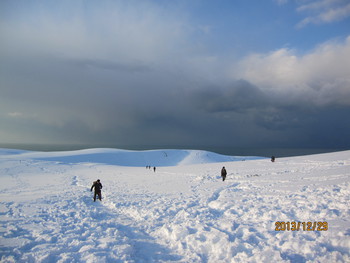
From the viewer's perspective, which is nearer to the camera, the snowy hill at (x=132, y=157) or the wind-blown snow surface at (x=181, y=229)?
the wind-blown snow surface at (x=181, y=229)

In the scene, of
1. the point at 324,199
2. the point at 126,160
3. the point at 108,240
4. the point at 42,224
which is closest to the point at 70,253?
the point at 108,240

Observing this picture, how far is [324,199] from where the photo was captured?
33.2 ft
